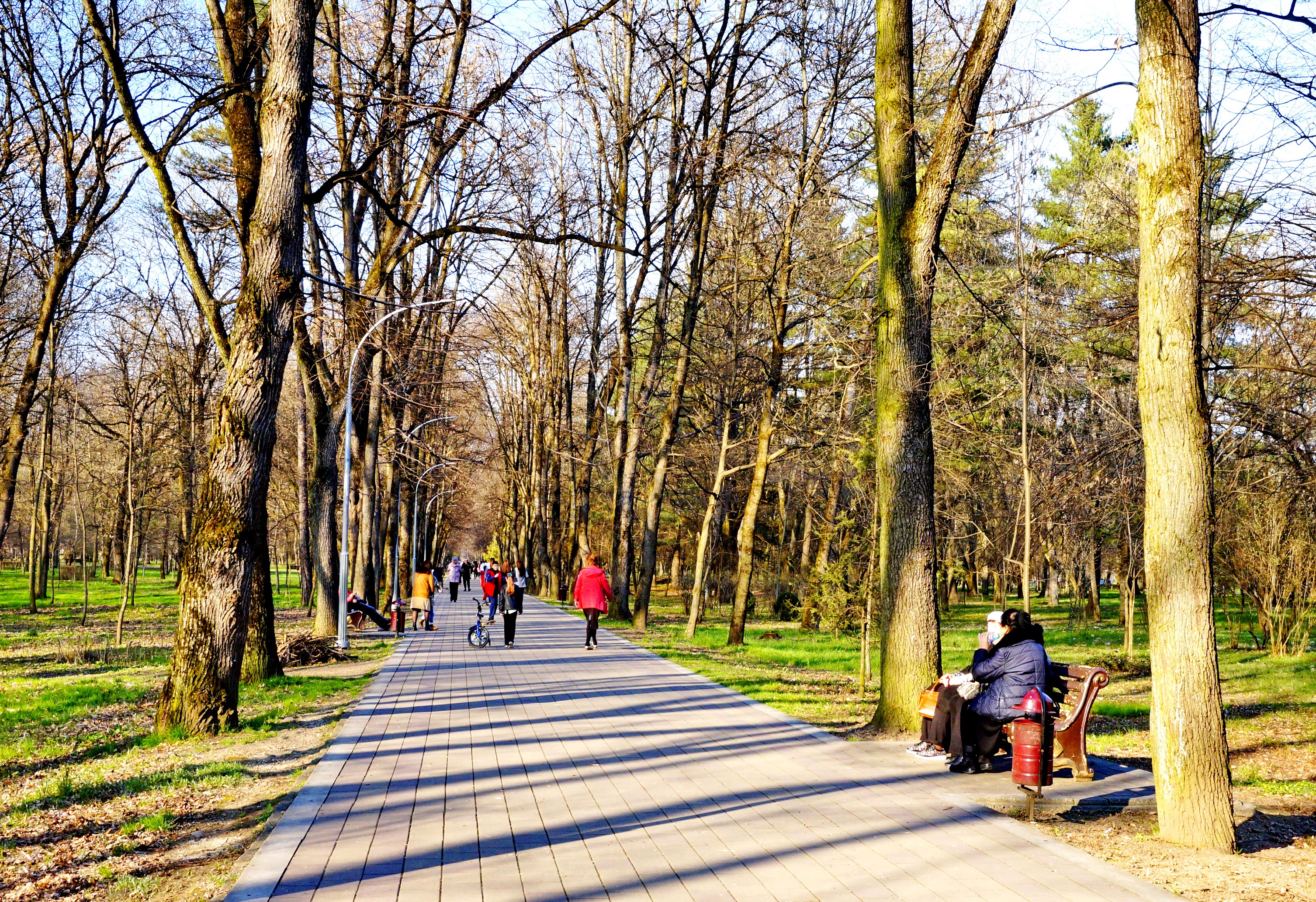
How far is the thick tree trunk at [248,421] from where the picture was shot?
1071 cm

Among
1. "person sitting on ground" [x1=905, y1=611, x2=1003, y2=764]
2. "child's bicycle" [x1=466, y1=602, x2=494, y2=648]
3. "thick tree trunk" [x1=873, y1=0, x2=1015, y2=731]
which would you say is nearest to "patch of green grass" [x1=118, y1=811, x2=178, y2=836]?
"person sitting on ground" [x1=905, y1=611, x2=1003, y2=764]

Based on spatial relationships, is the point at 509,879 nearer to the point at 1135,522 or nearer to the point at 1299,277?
the point at 1299,277

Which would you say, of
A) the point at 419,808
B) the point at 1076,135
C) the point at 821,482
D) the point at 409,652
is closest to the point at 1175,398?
the point at 419,808

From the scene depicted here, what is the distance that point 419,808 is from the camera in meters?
7.40

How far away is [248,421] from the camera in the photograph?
11.0 metres

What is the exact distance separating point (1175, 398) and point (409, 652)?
16.5m

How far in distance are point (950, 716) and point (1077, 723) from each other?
108cm

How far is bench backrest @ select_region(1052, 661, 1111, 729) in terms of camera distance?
8.20 meters

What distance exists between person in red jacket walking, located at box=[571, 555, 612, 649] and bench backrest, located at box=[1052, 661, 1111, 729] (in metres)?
12.4

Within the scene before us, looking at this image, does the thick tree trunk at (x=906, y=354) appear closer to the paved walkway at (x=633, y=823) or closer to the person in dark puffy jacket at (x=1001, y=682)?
the paved walkway at (x=633, y=823)

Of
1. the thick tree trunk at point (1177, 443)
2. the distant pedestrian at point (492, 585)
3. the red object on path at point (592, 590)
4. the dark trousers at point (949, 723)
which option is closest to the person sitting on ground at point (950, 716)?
the dark trousers at point (949, 723)

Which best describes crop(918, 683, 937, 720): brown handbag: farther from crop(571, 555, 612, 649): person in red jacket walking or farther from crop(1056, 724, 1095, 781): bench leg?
crop(571, 555, 612, 649): person in red jacket walking

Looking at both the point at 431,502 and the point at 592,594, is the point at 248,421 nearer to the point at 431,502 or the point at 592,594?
the point at 592,594

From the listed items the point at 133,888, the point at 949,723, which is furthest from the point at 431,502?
the point at 133,888
